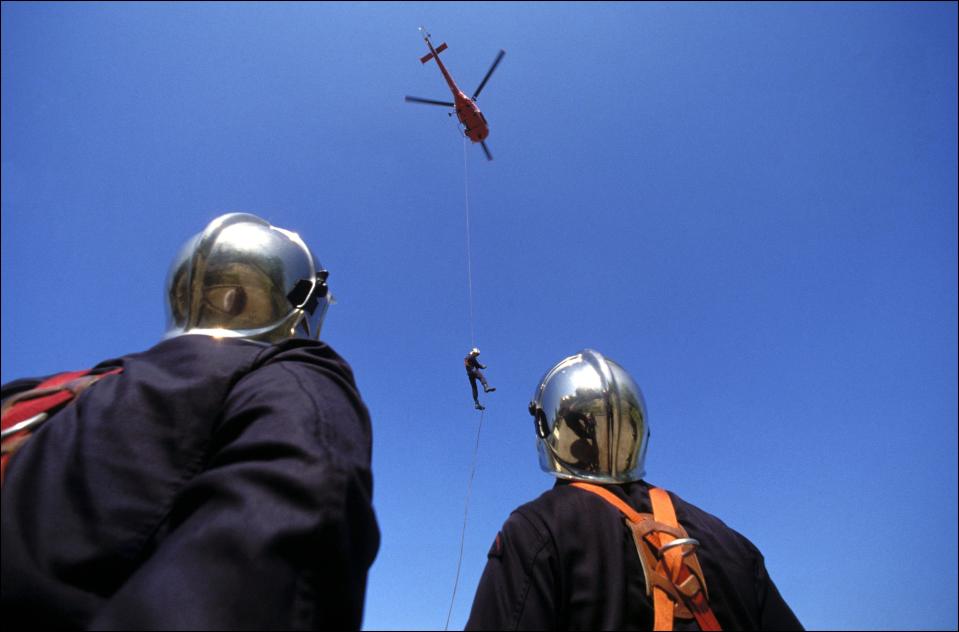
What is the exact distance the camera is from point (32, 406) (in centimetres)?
158

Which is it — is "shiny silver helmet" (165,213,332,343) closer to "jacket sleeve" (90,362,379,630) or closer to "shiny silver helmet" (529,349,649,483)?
"jacket sleeve" (90,362,379,630)

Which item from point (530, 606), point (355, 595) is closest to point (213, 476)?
point (355, 595)

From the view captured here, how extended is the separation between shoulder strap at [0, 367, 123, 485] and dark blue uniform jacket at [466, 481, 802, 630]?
2276 millimetres

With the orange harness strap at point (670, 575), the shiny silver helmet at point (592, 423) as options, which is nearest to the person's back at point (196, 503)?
the orange harness strap at point (670, 575)

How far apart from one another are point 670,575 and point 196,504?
8.36ft

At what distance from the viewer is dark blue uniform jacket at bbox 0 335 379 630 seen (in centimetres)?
110

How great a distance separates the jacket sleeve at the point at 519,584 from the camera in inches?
112

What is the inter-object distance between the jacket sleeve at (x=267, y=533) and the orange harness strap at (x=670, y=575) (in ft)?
6.69

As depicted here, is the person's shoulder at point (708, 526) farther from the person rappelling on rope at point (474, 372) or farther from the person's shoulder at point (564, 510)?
the person rappelling on rope at point (474, 372)

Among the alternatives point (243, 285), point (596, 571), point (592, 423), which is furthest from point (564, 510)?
point (243, 285)

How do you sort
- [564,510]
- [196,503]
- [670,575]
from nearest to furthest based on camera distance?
1. [196,503]
2. [670,575]
3. [564,510]

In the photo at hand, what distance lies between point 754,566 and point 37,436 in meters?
3.80

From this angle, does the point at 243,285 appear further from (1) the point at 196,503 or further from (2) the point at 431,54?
(2) the point at 431,54

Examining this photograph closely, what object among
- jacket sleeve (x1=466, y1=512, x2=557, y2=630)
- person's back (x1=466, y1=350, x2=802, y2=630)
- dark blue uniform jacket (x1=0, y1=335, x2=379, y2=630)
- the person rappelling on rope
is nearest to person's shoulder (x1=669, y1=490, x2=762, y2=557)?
person's back (x1=466, y1=350, x2=802, y2=630)
